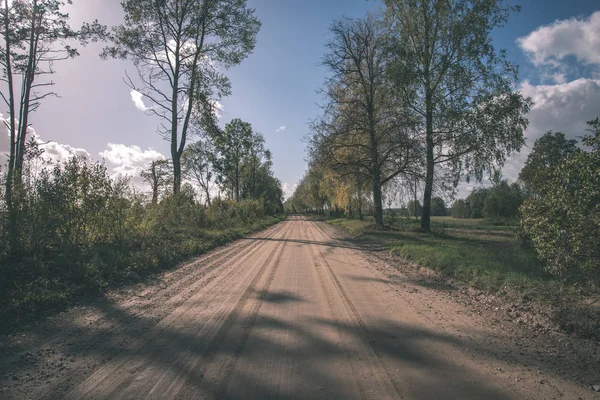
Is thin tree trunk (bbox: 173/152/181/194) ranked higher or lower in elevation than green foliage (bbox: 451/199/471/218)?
higher

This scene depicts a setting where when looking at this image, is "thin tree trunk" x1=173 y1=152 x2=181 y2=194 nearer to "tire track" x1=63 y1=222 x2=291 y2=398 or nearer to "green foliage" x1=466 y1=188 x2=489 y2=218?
"tire track" x1=63 y1=222 x2=291 y2=398

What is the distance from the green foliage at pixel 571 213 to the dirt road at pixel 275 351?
169 centimetres

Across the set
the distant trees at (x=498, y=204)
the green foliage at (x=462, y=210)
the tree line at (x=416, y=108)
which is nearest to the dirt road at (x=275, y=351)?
the tree line at (x=416, y=108)

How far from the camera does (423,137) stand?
1878 cm

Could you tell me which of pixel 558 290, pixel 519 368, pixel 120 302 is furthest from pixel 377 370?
pixel 120 302

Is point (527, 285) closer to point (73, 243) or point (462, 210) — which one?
point (73, 243)

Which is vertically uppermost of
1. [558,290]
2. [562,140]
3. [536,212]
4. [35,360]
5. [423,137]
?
[562,140]

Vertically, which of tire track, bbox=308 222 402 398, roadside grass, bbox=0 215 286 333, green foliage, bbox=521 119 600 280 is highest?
green foliage, bbox=521 119 600 280

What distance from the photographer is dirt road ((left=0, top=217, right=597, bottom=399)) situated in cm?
A: 314

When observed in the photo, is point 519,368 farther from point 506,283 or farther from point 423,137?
point 423,137

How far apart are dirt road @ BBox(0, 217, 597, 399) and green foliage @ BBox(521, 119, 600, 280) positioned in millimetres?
1689

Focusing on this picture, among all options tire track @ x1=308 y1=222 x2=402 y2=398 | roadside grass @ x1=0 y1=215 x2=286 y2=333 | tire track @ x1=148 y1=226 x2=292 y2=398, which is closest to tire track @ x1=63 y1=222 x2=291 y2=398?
tire track @ x1=148 y1=226 x2=292 y2=398

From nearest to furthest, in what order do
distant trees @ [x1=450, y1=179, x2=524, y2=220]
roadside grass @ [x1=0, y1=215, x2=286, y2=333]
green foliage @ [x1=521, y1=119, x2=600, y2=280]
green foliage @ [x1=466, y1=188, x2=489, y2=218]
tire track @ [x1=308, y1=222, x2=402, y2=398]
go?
tire track @ [x1=308, y1=222, x2=402, y2=398]
green foliage @ [x1=521, y1=119, x2=600, y2=280]
roadside grass @ [x1=0, y1=215, x2=286, y2=333]
distant trees @ [x1=450, y1=179, x2=524, y2=220]
green foliage @ [x1=466, y1=188, x2=489, y2=218]

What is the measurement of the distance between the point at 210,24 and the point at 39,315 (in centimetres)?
2009
